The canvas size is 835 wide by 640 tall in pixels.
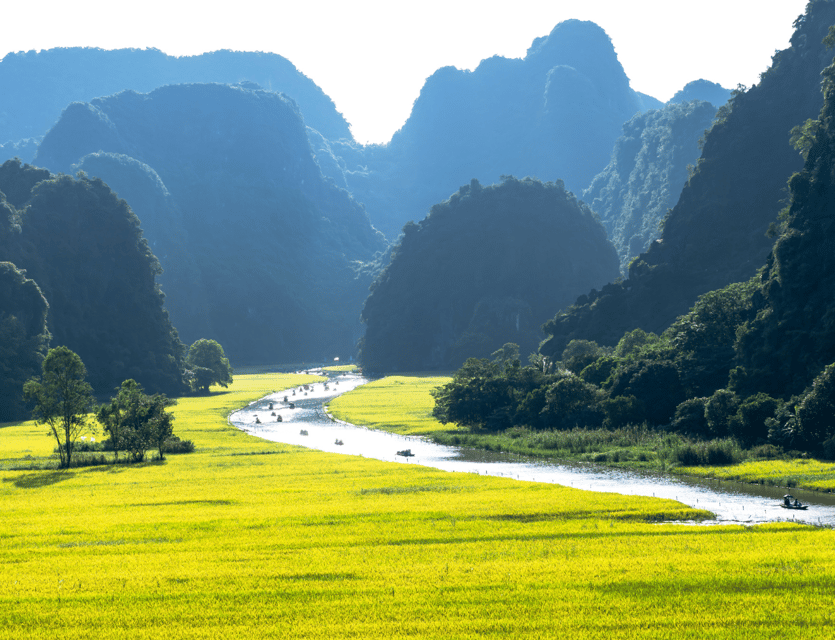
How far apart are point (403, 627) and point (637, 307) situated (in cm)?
10534

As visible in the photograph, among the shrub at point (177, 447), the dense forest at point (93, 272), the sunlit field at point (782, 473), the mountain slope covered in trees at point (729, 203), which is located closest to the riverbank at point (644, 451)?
the sunlit field at point (782, 473)

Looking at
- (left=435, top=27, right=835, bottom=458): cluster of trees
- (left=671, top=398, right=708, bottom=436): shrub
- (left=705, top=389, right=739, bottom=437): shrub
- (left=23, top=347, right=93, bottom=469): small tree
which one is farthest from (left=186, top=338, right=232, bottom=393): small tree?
(left=705, top=389, right=739, bottom=437): shrub

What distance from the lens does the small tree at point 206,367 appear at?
427 feet

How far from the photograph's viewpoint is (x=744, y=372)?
49.5m

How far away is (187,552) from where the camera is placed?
20.5 m

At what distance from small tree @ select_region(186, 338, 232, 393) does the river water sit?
49107 millimetres

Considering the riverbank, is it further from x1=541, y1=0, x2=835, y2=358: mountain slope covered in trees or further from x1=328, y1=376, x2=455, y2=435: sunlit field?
x1=541, y1=0, x2=835, y2=358: mountain slope covered in trees

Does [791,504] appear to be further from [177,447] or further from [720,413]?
[177,447]

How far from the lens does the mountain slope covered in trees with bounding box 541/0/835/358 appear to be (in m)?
108

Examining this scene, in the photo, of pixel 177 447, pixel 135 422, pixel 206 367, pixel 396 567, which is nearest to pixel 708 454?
pixel 396 567

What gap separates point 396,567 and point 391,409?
223 feet

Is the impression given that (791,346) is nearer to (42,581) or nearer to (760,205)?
(42,581)

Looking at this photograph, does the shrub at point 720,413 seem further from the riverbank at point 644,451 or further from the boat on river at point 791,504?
the boat on river at point 791,504

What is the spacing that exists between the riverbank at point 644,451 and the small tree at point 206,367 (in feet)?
207
